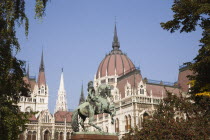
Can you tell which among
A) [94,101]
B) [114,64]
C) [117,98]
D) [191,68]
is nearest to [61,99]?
[114,64]

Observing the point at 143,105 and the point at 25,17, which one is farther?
the point at 143,105

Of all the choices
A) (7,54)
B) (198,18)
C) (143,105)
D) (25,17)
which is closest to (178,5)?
(198,18)

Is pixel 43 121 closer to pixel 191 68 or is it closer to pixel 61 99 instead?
pixel 61 99

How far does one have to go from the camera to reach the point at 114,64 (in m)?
79.3

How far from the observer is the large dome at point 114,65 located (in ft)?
257

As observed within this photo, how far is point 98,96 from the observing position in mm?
15094

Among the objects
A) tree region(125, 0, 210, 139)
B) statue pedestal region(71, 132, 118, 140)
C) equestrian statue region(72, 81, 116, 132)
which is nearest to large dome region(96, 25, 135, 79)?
tree region(125, 0, 210, 139)

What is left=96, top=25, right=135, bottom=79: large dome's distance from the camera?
257ft

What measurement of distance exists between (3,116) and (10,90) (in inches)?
48.6

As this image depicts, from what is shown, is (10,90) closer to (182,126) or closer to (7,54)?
(7,54)

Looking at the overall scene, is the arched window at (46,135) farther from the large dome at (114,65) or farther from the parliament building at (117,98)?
the large dome at (114,65)

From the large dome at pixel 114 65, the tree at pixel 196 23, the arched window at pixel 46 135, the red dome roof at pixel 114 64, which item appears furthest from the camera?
the red dome roof at pixel 114 64

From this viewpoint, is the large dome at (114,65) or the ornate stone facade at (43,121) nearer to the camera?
the ornate stone facade at (43,121)

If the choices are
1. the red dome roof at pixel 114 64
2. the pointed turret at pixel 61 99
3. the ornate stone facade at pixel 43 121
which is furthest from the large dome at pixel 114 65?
the pointed turret at pixel 61 99
